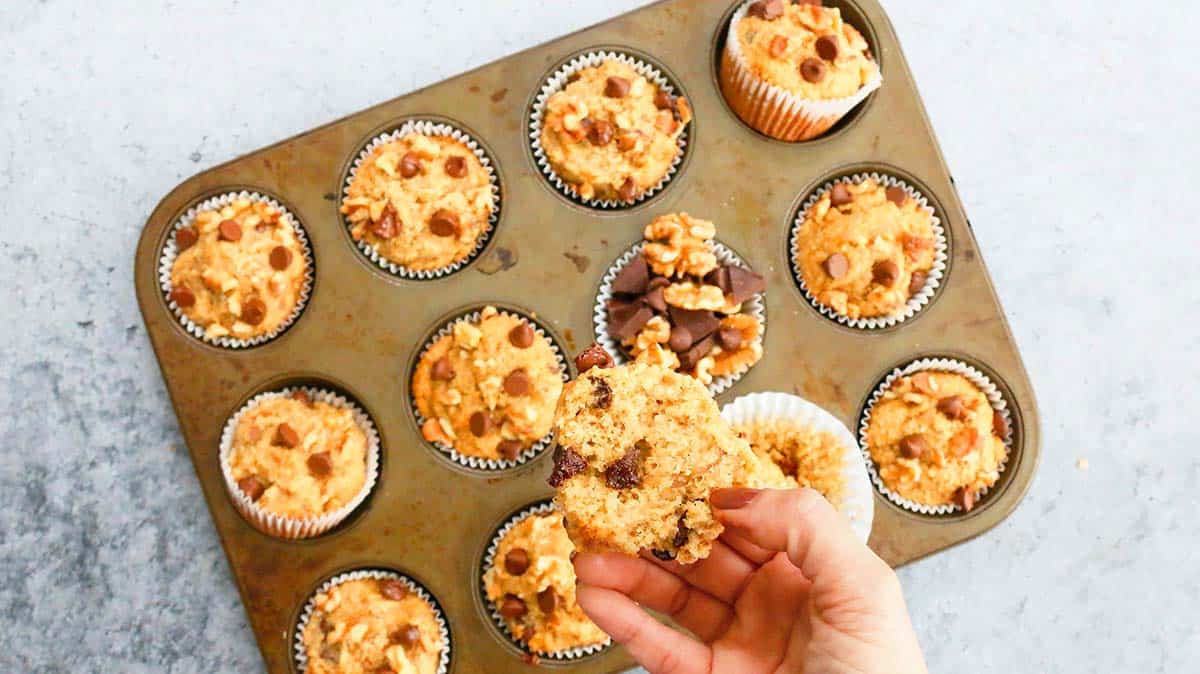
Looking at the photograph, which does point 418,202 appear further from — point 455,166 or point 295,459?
point 295,459

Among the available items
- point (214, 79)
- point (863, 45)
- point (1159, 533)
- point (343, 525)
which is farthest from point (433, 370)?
point (1159, 533)

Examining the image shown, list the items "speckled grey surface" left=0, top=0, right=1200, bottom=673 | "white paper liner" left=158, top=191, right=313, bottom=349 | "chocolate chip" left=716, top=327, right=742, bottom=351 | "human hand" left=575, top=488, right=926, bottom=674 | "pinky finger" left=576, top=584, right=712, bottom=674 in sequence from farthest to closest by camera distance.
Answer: "speckled grey surface" left=0, top=0, right=1200, bottom=673, "white paper liner" left=158, top=191, right=313, bottom=349, "chocolate chip" left=716, top=327, right=742, bottom=351, "pinky finger" left=576, top=584, right=712, bottom=674, "human hand" left=575, top=488, right=926, bottom=674

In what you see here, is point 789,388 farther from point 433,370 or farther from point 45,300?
point 45,300

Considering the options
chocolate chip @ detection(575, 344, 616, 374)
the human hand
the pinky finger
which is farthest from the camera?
the pinky finger

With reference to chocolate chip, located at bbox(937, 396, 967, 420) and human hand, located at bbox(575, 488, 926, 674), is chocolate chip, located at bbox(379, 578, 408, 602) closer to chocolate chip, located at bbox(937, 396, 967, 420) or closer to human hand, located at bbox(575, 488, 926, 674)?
human hand, located at bbox(575, 488, 926, 674)

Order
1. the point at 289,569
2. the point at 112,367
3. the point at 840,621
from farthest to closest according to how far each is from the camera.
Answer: the point at 112,367 → the point at 289,569 → the point at 840,621

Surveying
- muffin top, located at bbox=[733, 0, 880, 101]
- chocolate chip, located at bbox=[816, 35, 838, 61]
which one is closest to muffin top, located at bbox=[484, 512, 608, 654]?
muffin top, located at bbox=[733, 0, 880, 101]

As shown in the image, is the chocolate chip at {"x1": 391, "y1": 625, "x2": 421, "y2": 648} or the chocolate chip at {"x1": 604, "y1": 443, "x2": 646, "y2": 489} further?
the chocolate chip at {"x1": 391, "y1": 625, "x2": 421, "y2": 648}

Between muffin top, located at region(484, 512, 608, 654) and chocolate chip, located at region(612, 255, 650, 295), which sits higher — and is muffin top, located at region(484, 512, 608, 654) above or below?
below
